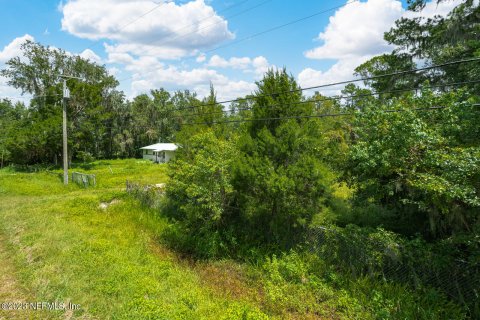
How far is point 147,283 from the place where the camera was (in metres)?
6.00

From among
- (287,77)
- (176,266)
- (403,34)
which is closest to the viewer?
(176,266)

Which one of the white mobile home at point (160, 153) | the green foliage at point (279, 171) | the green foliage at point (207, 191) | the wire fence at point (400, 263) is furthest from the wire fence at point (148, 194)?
the white mobile home at point (160, 153)

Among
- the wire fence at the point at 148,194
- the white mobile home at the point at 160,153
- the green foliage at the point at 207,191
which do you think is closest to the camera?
the green foliage at the point at 207,191

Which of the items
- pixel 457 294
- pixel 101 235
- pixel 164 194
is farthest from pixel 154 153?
pixel 457 294

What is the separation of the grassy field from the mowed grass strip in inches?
0.8

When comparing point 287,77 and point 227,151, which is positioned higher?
point 287,77

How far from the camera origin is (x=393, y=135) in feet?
21.0

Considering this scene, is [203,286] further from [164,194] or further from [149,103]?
[149,103]

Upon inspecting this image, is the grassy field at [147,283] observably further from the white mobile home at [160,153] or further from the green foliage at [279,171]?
the white mobile home at [160,153]

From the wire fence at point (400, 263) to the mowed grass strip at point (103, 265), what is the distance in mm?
2608

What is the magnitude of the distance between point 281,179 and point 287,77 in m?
3.23

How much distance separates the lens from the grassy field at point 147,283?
5.32 meters

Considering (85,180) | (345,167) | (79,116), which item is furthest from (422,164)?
(79,116)

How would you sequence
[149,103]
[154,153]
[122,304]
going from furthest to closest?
[149,103], [154,153], [122,304]
